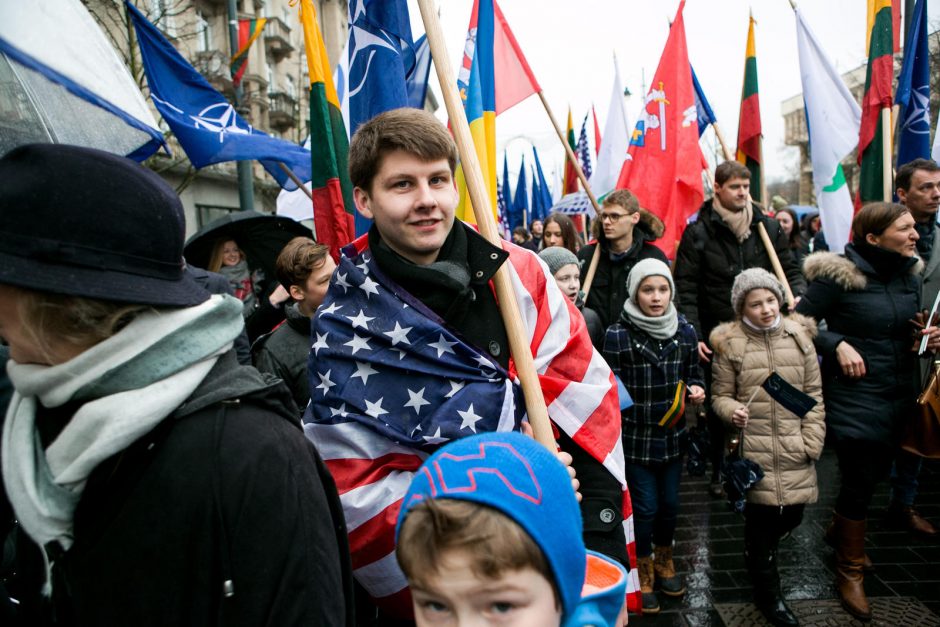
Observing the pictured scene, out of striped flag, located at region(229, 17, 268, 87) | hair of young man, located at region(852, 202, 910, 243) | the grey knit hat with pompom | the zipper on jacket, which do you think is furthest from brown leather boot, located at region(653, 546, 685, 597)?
striped flag, located at region(229, 17, 268, 87)

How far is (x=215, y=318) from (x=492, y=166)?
2429mm

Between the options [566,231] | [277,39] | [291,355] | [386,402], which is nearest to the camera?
[386,402]

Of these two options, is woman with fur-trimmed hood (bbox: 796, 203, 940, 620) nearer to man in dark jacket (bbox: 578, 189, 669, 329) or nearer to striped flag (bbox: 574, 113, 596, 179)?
man in dark jacket (bbox: 578, 189, 669, 329)

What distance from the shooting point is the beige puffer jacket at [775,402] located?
3.51m

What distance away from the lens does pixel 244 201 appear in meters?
8.95

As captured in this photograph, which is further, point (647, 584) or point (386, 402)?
point (647, 584)

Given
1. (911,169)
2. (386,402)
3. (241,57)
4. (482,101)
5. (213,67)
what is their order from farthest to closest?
(213,67) < (241,57) < (911,169) < (482,101) < (386,402)

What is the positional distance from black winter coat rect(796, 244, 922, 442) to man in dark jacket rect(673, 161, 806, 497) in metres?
1.25

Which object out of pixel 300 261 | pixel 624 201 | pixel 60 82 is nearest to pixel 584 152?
pixel 624 201

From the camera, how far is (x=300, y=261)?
3371 millimetres

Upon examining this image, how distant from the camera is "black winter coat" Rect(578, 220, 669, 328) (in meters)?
4.76

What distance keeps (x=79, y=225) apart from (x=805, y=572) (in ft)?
14.5

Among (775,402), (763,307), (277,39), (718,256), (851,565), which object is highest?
(277,39)

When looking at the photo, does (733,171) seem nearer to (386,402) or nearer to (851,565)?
(851,565)
